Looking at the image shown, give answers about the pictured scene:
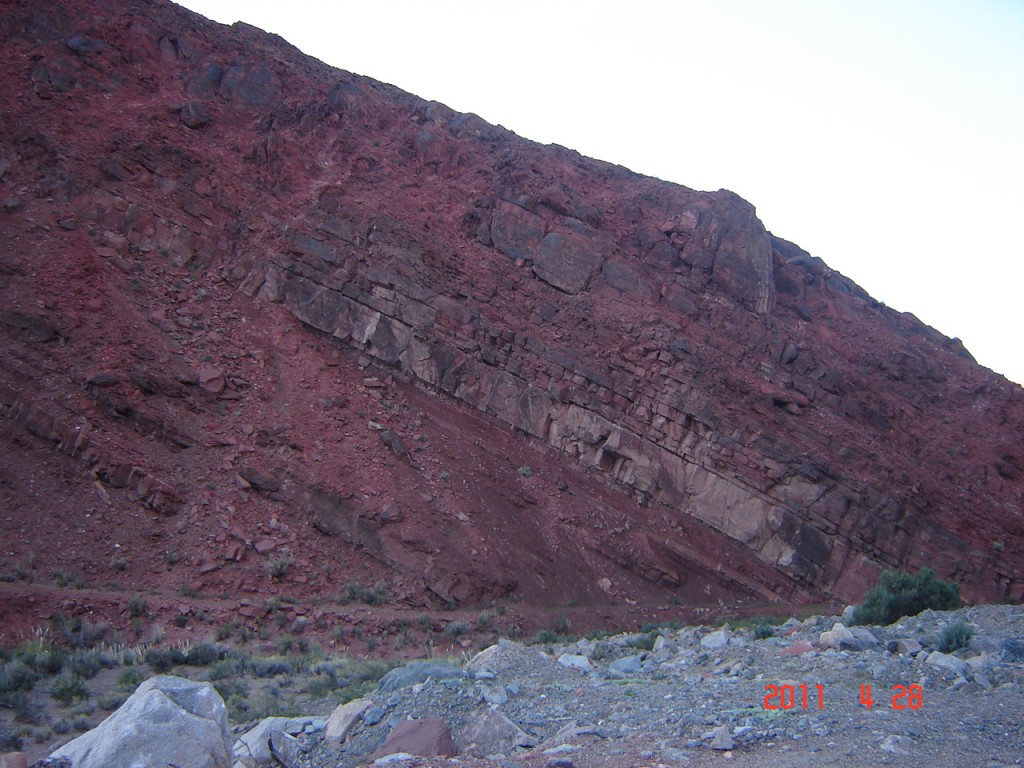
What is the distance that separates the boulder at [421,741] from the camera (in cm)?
656

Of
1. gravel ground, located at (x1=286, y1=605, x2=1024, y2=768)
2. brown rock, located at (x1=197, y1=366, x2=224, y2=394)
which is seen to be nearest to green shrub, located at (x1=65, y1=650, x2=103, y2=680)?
gravel ground, located at (x1=286, y1=605, x2=1024, y2=768)

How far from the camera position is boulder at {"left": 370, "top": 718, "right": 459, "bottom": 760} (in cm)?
656

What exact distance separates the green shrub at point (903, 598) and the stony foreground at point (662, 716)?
356 centimetres

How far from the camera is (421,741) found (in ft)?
21.9

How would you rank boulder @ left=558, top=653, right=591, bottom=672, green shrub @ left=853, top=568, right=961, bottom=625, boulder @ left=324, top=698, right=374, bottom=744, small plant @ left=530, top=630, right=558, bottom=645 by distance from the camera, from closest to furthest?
boulder @ left=324, top=698, right=374, bottom=744 < boulder @ left=558, top=653, right=591, bottom=672 < green shrub @ left=853, top=568, right=961, bottom=625 < small plant @ left=530, top=630, right=558, bottom=645

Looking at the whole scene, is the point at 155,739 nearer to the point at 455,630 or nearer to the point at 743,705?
the point at 743,705

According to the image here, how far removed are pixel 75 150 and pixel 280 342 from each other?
25.5 ft

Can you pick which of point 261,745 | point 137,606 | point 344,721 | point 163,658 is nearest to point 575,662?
point 344,721

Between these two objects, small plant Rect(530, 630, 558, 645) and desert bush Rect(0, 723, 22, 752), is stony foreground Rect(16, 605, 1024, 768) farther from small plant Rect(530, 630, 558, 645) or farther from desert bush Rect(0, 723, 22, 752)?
small plant Rect(530, 630, 558, 645)

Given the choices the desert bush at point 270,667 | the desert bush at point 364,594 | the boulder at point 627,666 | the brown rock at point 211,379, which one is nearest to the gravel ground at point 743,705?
the boulder at point 627,666

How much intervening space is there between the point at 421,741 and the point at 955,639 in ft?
24.7

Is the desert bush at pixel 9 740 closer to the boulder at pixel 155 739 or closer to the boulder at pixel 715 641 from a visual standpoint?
the boulder at pixel 155 739

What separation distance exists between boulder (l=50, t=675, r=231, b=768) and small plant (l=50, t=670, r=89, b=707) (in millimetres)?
4301

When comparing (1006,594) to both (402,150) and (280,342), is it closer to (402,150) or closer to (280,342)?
(280,342)
